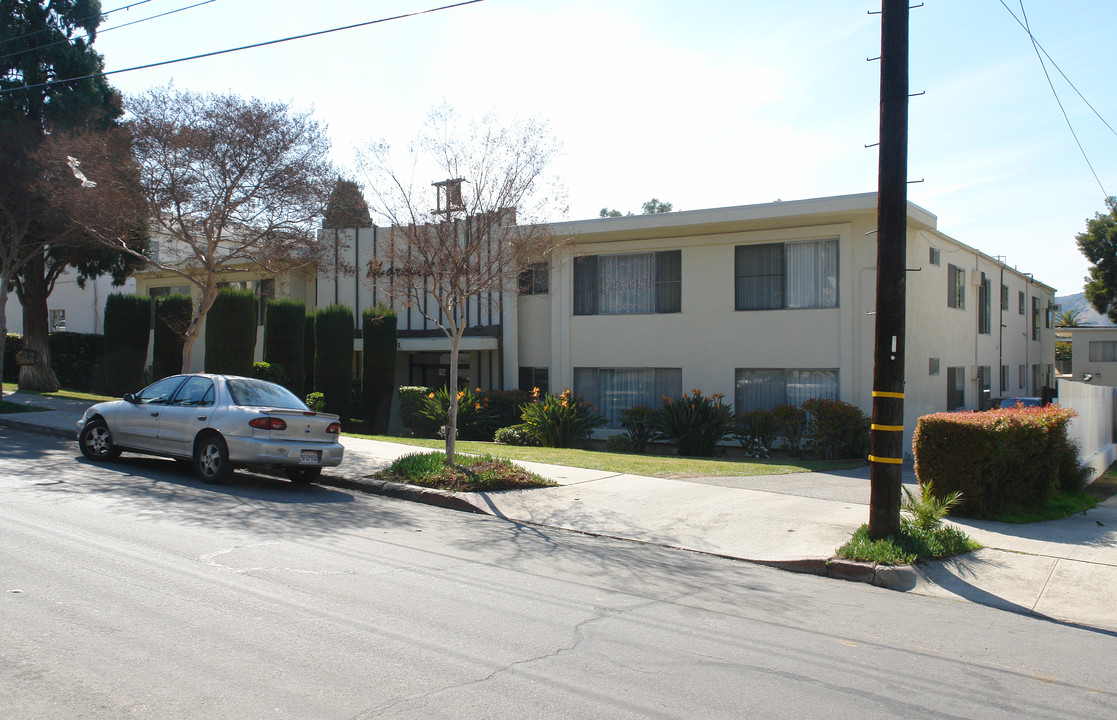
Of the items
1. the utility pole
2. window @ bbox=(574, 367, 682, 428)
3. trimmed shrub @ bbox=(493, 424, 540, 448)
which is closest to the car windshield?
trimmed shrub @ bbox=(493, 424, 540, 448)

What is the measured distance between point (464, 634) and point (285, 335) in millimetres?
20318

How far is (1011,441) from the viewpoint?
9828 millimetres

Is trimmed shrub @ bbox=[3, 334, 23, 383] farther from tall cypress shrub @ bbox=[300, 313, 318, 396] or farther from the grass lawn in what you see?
the grass lawn

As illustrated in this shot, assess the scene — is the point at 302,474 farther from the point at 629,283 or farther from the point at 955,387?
the point at 955,387

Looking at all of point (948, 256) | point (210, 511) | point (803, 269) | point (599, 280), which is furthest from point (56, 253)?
point (948, 256)

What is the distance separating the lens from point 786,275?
18.4 meters

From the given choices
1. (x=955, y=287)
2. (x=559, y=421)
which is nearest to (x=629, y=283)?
(x=559, y=421)

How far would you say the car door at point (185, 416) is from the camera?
1127cm

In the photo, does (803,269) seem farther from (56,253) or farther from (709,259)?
(56,253)

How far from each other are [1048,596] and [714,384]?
12072 mm

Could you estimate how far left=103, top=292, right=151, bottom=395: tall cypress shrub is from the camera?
2559 centimetres

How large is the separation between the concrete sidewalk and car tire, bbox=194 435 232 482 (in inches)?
60.9

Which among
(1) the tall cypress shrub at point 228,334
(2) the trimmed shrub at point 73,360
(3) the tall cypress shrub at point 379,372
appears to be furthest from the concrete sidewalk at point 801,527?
(2) the trimmed shrub at point 73,360

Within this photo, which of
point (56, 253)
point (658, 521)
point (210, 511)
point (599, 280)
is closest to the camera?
point (210, 511)
